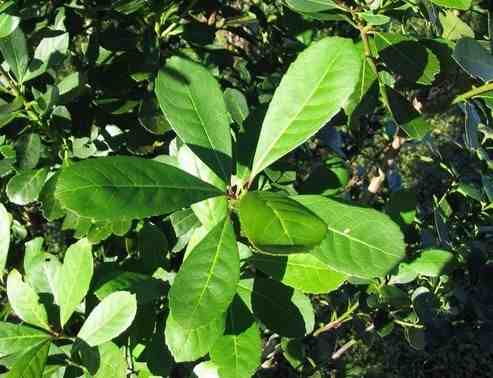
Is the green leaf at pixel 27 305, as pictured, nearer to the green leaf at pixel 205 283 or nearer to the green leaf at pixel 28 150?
the green leaf at pixel 28 150

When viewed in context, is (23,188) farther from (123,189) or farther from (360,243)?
(360,243)

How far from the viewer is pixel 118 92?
1425mm

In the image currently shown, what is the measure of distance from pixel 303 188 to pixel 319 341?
878mm

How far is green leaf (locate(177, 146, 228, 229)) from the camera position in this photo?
902mm

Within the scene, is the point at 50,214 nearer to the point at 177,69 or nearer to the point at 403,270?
the point at 177,69

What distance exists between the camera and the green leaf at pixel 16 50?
1.20 meters

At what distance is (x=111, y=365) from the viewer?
3.33 ft

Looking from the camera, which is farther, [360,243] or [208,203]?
[208,203]

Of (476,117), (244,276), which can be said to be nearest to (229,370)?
(244,276)

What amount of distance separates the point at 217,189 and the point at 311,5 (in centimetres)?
36

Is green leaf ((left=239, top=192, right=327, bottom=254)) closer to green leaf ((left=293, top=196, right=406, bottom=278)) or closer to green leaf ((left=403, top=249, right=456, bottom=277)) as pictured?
green leaf ((left=293, top=196, right=406, bottom=278))

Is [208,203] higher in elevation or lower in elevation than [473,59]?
lower

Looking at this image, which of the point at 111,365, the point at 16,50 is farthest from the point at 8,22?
the point at 111,365

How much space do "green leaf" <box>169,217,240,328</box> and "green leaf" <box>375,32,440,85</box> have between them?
1.42 ft
